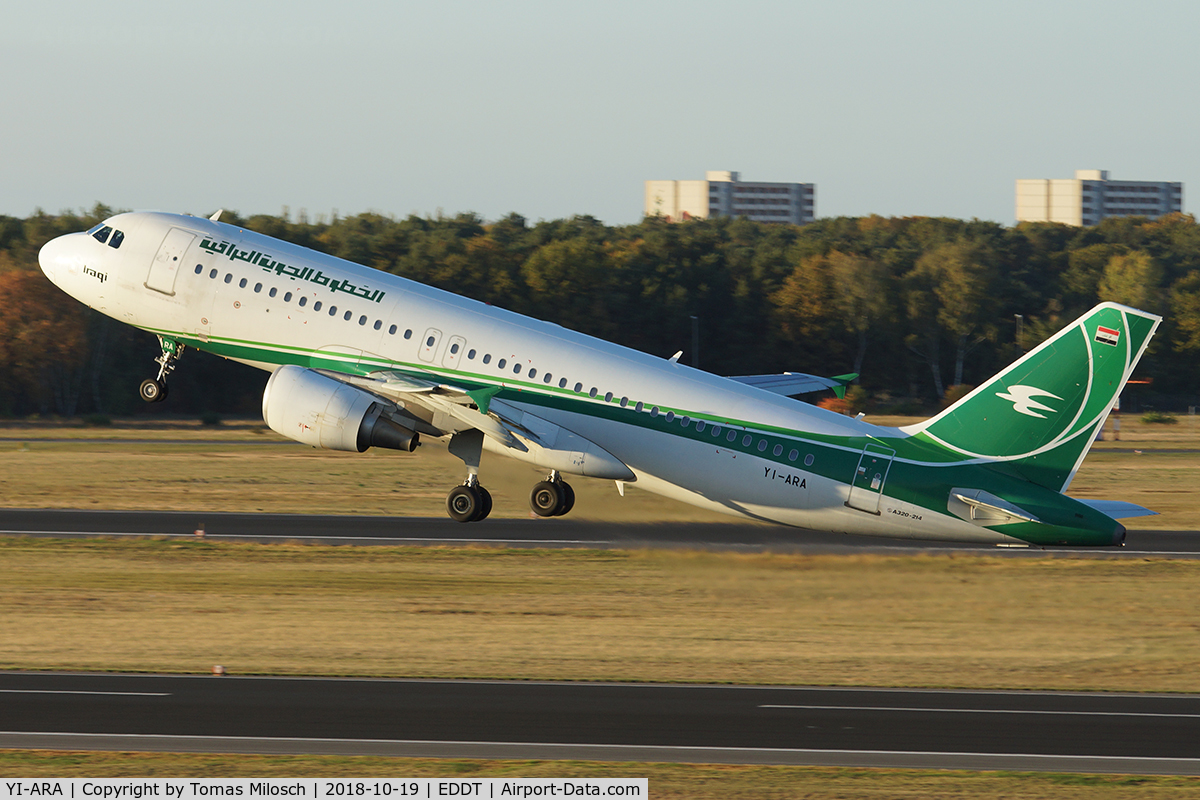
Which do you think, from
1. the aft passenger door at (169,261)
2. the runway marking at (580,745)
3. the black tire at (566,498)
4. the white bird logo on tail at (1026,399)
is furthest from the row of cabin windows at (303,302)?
the white bird logo on tail at (1026,399)

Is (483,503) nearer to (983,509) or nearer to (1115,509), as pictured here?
(983,509)

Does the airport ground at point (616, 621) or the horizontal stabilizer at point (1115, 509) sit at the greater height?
the horizontal stabilizer at point (1115, 509)

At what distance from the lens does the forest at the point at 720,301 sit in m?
113

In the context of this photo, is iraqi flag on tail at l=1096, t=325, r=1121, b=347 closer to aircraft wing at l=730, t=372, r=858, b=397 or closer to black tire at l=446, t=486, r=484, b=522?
aircraft wing at l=730, t=372, r=858, b=397

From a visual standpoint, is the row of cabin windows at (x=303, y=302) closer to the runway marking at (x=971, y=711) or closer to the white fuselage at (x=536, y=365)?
the white fuselage at (x=536, y=365)

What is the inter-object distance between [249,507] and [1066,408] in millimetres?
40327

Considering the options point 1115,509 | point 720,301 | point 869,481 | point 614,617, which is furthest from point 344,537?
point 720,301

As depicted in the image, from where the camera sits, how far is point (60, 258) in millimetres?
41875

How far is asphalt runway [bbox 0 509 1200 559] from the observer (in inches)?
2050

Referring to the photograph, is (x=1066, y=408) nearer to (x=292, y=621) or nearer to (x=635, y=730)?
(x=635, y=730)

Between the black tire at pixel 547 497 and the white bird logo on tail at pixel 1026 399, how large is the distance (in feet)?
42.8

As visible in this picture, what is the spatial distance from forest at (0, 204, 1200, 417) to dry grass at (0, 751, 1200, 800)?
89547 millimetres

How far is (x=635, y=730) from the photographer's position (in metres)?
28.7

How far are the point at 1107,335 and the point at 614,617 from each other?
1674 centimetres
